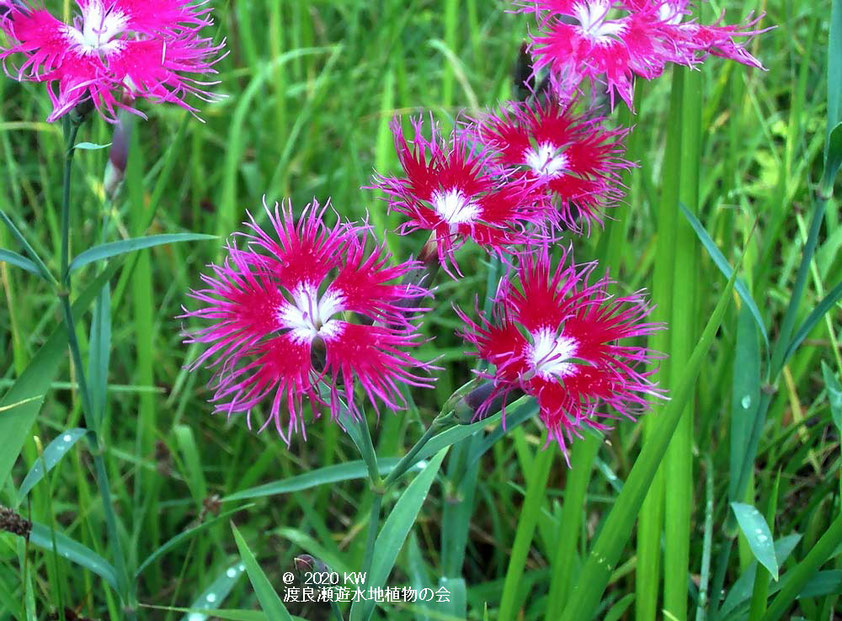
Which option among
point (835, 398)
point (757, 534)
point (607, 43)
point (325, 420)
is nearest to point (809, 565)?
point (757, 534)

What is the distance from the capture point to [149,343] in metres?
1.37

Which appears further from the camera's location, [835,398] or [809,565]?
[835,398]

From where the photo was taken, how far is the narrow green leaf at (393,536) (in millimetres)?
860

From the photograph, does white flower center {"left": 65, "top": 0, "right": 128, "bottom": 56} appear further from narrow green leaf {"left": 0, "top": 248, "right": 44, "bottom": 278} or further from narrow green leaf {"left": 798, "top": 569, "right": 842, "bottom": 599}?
narrow green leaf {"left": 798, "top": 569, "right": 842, "bottom": 599}

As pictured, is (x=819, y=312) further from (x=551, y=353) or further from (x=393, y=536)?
(x=393, y=536)

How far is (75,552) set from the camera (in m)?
1.04

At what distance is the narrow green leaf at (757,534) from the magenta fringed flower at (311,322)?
1.53 feet

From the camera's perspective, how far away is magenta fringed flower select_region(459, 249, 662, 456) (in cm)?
77

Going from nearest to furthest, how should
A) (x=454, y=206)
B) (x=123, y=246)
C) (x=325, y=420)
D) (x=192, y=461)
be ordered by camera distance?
(x=454, y=206) < (x=123, y=246) < (x=192, y=461) < (x=325, y=420)

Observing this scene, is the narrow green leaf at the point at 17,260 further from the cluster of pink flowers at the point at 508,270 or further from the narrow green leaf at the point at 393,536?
the narrow green leaf at the point at 393,536

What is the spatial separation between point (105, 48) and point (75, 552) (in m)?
0.59

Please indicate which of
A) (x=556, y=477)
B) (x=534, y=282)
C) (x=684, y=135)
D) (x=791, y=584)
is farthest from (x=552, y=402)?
(x=556, y=477)

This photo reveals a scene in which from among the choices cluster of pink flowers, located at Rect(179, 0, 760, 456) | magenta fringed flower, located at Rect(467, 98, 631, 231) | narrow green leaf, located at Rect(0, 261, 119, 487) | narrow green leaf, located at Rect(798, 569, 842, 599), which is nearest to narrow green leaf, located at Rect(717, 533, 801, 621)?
narrow green leaf, located at Rect(798, 569, 842, 599)

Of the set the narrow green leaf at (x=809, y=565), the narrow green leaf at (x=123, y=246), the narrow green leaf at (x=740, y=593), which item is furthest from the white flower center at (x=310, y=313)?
the narrow green leaf at (x=740, y=593)
